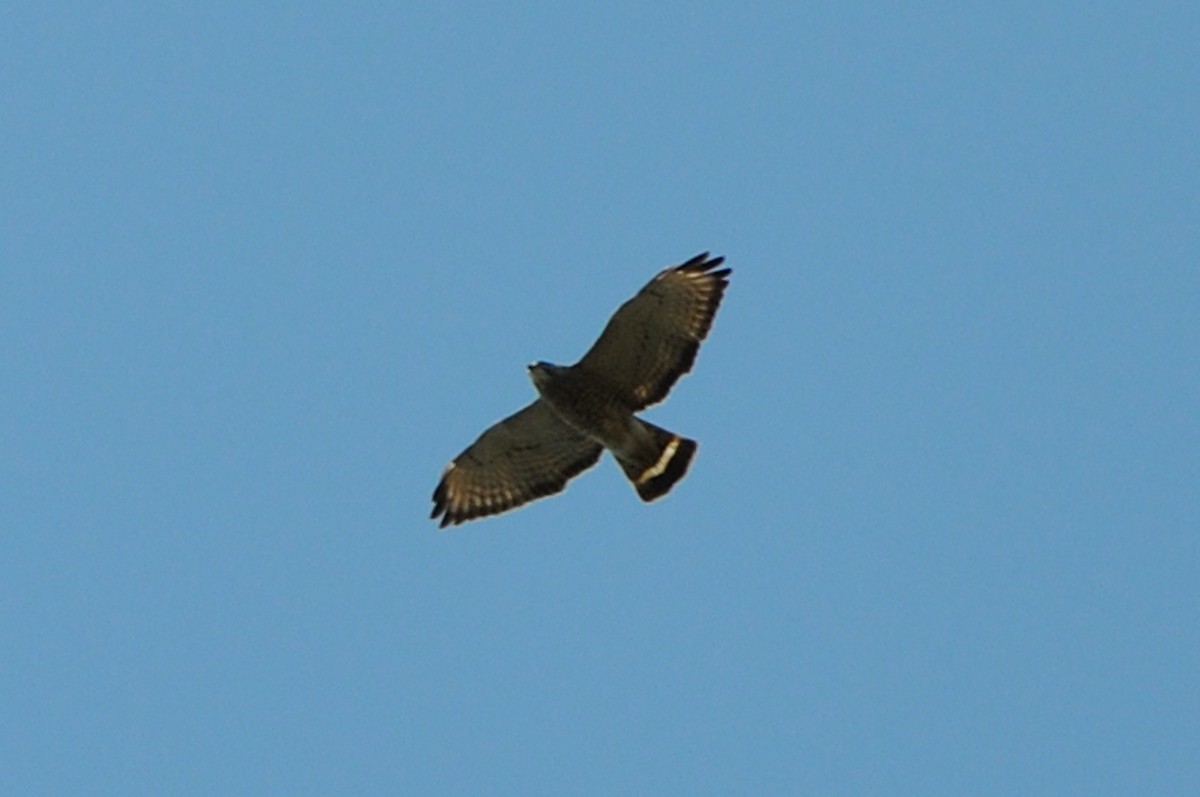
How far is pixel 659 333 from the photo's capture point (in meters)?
21.8

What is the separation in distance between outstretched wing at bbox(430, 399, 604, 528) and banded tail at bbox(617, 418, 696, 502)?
0.67 meters

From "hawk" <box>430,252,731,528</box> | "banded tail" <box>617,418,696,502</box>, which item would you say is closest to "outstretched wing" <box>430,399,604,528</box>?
"hawk" <box>430,252,731,528</box>

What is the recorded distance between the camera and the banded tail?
72.7ft

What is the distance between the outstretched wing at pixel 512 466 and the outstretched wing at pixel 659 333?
0.77 metres

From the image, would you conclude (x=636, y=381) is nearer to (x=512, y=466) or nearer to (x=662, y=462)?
(x=662, y=462)

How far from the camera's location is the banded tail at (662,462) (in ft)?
72.7

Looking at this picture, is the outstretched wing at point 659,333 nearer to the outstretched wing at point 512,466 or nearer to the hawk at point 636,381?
the hawk at point 636,381

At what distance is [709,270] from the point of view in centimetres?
2181

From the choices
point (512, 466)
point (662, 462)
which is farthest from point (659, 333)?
point (512, 466)

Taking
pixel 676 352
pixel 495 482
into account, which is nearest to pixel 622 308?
pixel 676 352

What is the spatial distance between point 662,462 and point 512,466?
4.90 feet

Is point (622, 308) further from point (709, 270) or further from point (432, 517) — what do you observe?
point (432, 517)

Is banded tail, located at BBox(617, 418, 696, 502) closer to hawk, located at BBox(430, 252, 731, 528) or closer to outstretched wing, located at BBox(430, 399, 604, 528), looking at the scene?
hawk, located at BBox(430, 252, 731, 528)

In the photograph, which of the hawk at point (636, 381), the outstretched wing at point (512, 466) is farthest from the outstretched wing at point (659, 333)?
the outstretched wing at point (512, 466)
